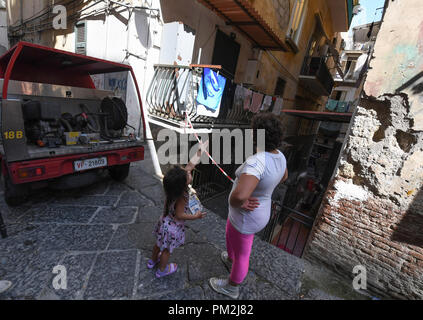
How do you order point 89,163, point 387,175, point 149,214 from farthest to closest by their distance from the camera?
1. point 149,214
2. point 89,163
3. point 387,175

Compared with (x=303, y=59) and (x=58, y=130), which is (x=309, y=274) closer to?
(x=58, y=130)

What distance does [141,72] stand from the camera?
5.32m

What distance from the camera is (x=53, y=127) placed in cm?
308

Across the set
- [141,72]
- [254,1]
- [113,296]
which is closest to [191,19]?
[254,1]

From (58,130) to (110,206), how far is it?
4.68ft

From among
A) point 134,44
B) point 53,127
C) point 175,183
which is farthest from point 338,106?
point 53,127

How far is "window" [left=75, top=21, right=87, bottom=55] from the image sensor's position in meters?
6.21

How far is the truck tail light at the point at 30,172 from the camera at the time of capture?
2328mm

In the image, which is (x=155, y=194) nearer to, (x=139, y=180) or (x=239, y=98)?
(x=139, y=180)

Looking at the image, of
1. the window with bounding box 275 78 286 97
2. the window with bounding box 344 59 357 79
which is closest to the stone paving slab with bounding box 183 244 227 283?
the window with bounding box 275 78 286 97

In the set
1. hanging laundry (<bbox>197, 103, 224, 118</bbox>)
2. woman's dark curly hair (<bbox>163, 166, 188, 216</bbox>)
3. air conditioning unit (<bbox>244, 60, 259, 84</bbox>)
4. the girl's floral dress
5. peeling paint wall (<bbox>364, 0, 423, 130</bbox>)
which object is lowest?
the girl's floral dress

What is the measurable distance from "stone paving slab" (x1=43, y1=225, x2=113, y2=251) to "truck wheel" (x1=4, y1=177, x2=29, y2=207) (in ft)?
2.34

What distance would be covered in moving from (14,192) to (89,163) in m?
0.95

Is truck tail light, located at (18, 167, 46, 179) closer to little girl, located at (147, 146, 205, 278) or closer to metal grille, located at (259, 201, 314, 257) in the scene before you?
little girl, located at (147, 146, 205, 278)
